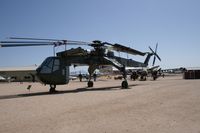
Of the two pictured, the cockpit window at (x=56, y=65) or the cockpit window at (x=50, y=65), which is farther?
the cockpit window at (x=56, y=65)

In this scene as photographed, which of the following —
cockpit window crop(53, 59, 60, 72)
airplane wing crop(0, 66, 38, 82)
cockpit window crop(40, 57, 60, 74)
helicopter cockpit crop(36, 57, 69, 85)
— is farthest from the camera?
airplane wing crop(0, 66, 38, 82)

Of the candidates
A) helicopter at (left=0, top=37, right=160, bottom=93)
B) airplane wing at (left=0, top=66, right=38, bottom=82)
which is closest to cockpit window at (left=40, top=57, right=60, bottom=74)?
helicopter at (left=0, top=37, right=160, bottom=93)

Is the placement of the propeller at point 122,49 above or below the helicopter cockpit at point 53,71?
above

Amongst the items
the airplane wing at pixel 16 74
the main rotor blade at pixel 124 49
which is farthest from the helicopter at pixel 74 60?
the airplane wing at pixel 16 74

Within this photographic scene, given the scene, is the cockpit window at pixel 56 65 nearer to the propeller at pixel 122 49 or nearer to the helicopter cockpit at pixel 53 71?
the helicopter cockpit at pixel 53 71

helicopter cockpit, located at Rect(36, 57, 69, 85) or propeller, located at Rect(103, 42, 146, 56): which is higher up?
propeller, located at Rect(103, 42, 146, 56)

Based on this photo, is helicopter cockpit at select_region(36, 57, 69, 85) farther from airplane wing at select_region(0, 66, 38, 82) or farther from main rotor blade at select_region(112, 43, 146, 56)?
airplane wing at select_region(0, 66, 38, 82)

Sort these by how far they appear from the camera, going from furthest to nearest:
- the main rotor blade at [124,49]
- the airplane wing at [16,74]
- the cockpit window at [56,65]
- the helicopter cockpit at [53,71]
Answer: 1. the airplane wing at [16,74]
2. the main rotor blade at [124,49]
3. the cockpit window at [56,65]
4. the helicopter cockpit at [53,71]

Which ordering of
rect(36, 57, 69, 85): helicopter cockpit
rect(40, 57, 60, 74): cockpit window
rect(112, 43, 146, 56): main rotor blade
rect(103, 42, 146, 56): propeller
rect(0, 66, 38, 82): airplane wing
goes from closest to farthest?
1. rect(36, 57, 69, 85): helicopter cockpit
2. rect(40, 57, 60, 74): cockpit window
3. rect(103, 42, 146, 56): propeller
4. rect(112, 43, 146, 56): main rotor blade
5. rect(0, 66, 38, 82): airplane wing

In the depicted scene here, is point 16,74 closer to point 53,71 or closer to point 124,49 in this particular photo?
point 124,49

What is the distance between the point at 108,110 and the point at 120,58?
54.6 feet

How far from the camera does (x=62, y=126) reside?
25.1 ft

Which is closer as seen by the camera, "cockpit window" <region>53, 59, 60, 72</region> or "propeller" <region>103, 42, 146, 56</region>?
"cockpit window" <region>53, 59, 60, 72</region>

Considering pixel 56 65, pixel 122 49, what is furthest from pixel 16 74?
pixel 56 65
